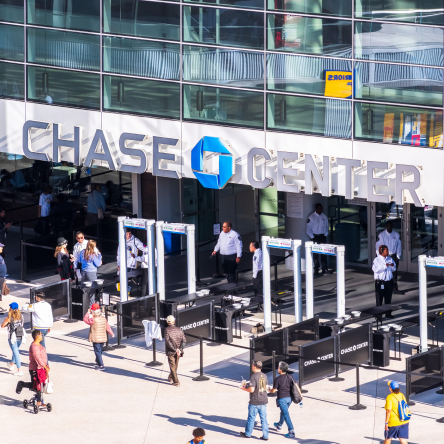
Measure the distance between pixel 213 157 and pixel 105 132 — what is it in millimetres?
3066

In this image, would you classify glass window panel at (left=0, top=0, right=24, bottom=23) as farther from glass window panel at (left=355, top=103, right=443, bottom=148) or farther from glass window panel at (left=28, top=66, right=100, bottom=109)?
glass window panel at (left=355, top=103, right=443, bottom=148)

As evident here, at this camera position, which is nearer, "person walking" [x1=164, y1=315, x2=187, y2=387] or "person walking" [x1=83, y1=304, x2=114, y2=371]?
"person walking" [x1=164, y1=315, x2=187, y2=387]

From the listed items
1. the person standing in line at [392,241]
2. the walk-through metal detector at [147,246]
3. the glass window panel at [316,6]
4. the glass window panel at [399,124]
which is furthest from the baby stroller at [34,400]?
the glass window panel at [316,6]

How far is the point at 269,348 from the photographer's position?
21594 mm

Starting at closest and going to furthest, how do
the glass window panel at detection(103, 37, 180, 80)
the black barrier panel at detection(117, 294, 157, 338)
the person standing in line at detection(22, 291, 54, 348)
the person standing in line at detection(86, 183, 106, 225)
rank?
1. the person standing in line at detection(22, 291, 54, 348)
2. the black barrier panel at detection(117, 294, 157, 338)
3. the glass window panel at detection(103, 37, 180, 80)
4. the person standing in line at detection(86, 183, 106, 225)

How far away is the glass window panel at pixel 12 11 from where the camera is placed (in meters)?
29.4

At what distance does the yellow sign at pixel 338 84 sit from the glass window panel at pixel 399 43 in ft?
1.82

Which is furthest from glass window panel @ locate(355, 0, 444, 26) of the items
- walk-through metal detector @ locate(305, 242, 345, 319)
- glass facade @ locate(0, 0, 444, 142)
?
walk-through metal detector @ locate(305, 242, 345, 319)

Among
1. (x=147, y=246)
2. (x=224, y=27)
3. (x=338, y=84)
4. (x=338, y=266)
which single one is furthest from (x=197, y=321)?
(x=224, y=27)

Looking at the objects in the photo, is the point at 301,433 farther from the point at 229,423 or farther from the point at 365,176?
the point at 365,176

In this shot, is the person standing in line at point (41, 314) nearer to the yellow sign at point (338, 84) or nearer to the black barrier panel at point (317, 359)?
the black barrier panel at point (317, 359)

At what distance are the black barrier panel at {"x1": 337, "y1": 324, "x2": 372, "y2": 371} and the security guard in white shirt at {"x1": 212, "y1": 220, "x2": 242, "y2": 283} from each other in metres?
5.82

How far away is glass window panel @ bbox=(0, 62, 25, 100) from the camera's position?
97.7 ft

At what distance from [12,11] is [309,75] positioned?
889cm
